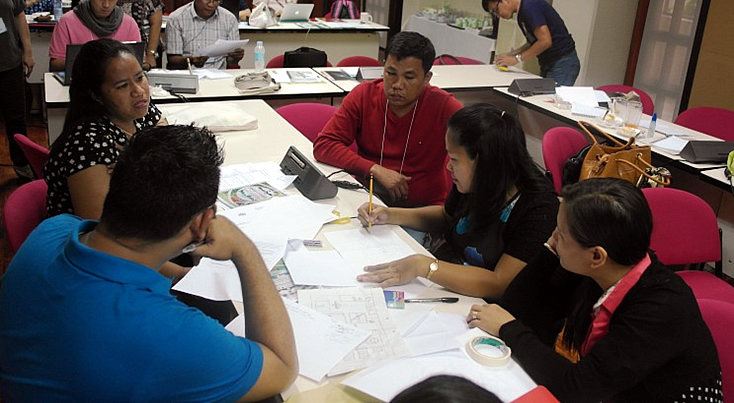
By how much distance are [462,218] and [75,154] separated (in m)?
1.25

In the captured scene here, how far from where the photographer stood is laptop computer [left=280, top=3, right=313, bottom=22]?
627cm

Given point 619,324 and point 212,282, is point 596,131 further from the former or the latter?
point 212,282

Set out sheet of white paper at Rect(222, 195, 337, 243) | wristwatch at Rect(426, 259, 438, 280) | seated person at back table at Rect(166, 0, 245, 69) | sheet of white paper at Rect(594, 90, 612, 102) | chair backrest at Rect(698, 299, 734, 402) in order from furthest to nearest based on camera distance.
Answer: seated person at back table at Rect(166, 0, 245, 69) < sheet of white paper at Rect(594, 90, 612, 102) < sheet of white paper at Rect(222, 195, 337, 243) < wristwatch at Rect(426, 259, 438, 280) < chair backrest at Rect(698, 299, 734, 402)

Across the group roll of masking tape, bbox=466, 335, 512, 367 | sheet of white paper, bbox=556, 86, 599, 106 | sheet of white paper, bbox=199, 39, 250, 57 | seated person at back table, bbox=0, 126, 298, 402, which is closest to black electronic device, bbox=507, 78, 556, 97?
sheet of white paper, bbox=556, 86, 599, 106

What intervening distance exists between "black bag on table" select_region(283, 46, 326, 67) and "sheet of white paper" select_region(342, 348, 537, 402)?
12.2 feet

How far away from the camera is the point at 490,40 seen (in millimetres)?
6992

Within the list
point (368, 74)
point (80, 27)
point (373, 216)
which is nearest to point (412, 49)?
point (373, 216)

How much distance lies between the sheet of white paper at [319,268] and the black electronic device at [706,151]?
218 cm

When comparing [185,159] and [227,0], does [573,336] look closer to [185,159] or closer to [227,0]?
[185,159]

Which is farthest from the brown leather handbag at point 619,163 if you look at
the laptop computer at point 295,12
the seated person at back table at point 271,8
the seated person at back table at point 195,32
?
the seated person at back table at point 271,8

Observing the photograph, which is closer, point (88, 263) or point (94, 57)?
point (88, 263)

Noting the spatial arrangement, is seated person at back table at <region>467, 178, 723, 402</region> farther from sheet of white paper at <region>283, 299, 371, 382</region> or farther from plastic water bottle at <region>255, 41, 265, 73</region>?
plastic water bottle at <region>255, 41, 265, 73</region>

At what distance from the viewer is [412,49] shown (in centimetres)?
262

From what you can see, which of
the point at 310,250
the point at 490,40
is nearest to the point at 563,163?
the point at 310,250
